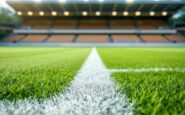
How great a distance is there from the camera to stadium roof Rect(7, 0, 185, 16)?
28938 mm

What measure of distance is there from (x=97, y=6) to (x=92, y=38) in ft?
18.6

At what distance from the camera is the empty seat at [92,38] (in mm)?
31955

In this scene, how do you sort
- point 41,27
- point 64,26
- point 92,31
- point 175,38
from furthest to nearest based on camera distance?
point 64,26
point 41,27
point 92,31
point 175,38

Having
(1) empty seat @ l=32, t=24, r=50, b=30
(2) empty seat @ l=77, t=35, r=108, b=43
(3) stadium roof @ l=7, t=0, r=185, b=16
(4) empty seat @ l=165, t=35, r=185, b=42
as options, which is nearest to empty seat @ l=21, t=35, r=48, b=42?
(1) empty seat @ l=32, t=24, r=50, b=30

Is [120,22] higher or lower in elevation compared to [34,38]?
higher

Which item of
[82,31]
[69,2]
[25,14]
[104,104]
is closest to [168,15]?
[82,31]

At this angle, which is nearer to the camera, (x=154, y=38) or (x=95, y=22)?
(x=154, y=38)

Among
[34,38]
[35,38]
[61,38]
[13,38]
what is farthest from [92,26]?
[13,38]

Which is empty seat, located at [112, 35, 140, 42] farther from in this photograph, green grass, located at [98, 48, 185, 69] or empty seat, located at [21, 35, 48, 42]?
green grass, located at [98, 48, 185, 69]

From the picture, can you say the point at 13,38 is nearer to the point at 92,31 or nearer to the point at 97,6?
the point at 92,31

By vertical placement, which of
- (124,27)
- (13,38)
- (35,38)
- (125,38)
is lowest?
(125,38)

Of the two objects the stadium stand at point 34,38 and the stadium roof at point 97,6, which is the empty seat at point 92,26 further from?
the stadium stand at point 34,38

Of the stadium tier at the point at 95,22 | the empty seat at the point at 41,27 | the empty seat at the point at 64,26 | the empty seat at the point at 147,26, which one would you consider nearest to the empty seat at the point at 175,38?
the stadium tier at the point at 95,22

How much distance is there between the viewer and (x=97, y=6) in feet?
100
